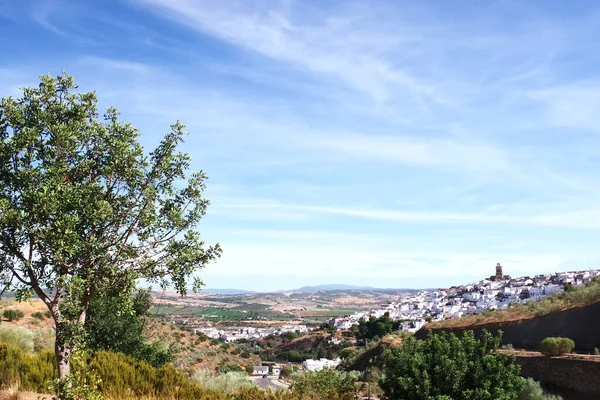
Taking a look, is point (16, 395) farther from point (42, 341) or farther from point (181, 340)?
point (181, 340)

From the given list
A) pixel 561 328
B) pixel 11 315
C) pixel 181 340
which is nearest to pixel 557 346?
pixel 561 328

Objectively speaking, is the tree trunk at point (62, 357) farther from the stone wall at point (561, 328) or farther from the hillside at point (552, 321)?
the stone wall at point (561, 328)

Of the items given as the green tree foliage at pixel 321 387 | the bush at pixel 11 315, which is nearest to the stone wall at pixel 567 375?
the green tree foliage at pixel 321 387

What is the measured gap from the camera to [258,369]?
142 ft

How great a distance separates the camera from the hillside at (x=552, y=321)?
99.5 ft

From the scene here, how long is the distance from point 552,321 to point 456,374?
2645cm

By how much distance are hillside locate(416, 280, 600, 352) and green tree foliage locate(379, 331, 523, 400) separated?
16.3 m

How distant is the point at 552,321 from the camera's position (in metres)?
33.5

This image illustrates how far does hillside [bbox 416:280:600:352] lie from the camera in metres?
30.3

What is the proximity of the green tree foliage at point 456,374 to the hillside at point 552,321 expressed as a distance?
53.3ft

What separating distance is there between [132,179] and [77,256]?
166cm

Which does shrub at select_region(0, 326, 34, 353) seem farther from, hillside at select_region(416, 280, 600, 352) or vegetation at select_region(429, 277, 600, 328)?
vegetation at select_region(429, 277, 600, 328)

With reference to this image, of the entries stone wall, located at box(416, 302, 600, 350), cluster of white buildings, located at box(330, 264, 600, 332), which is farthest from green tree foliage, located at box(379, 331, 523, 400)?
cluster of white buildings, located at box(330, 264, 600, 332)

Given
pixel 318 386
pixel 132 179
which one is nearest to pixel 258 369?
pixel 318 386
